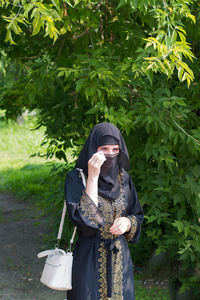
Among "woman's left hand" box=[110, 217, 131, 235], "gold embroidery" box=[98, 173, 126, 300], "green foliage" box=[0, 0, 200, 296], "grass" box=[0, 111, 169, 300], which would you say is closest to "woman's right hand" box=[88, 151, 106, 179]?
"gold embroidery" box=[98, 173, 126, 300]

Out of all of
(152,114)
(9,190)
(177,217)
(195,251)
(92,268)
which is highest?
(152,114)

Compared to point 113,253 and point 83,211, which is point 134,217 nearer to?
point 113,253

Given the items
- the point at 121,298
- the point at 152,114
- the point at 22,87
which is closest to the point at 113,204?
the point at 121,298

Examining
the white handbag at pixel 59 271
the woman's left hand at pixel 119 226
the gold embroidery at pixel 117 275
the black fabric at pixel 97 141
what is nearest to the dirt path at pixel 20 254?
the gold embroidery at pixel 117 275

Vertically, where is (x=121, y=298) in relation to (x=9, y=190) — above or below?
above

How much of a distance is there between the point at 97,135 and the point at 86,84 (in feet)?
3.38

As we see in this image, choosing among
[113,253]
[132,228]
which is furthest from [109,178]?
[113,253]

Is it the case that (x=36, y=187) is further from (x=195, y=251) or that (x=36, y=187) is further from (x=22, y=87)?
(x=195, y=251)

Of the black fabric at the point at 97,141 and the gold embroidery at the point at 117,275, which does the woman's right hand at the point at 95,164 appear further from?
the gold embroidery at the point at 117,275

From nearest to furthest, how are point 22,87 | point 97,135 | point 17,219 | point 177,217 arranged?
1. point 97,135
2. point 177,217
3. point 22,87
4. point 17,219

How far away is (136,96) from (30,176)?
724 centimetres

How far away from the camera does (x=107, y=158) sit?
8.98 ft

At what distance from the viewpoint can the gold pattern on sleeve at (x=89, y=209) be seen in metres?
2.62

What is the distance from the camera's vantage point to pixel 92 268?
109 inches
